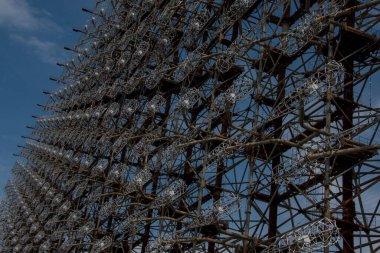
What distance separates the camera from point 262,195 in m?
25.3

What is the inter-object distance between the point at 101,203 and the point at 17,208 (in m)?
36.2

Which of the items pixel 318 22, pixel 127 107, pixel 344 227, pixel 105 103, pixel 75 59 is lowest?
pixel 344 227

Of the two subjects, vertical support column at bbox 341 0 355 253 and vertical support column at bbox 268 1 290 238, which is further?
vertical support column at bbox 268 1 290 238

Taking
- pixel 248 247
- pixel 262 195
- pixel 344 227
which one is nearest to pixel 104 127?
pixel 262 195

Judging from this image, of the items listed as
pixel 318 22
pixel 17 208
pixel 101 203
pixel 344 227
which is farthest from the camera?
pixel 17 208

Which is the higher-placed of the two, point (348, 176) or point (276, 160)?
point (276, 160)

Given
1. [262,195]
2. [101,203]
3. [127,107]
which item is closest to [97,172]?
[101,203]

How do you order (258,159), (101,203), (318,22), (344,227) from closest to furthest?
(344,227)
(318,22)
(258,159)
(101,203)

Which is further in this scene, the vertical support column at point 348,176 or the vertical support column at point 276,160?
the vertical support column at point 276,160

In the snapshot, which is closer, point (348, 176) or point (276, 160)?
point (348, 176)

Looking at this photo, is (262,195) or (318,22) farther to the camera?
(262,195)

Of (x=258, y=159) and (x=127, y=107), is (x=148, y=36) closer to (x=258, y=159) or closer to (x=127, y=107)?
(x=127, y=107)

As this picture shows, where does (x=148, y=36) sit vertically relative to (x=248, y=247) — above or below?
above

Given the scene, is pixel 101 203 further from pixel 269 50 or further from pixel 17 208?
pixel 17 208
